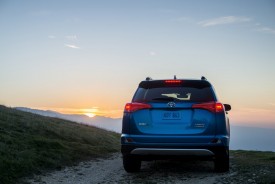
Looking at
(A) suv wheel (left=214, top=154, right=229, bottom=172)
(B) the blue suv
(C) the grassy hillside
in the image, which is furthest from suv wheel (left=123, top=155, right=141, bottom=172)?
(C) the grassy hillside

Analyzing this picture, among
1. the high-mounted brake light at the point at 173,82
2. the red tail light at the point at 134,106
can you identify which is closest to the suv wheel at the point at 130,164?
the red tail light at the point at 134,106

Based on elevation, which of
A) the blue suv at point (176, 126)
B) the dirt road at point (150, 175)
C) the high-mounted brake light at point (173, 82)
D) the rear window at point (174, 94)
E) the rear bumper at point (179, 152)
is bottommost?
the dirt road at point (150, 175)

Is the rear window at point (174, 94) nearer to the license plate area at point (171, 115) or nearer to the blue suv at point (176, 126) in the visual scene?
the blue suv at point (176, 126)

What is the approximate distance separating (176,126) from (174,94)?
0.92 metres

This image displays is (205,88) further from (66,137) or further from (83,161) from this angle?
(66,137)

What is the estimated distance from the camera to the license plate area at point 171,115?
848 centimetres

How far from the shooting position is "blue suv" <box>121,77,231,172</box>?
842cm

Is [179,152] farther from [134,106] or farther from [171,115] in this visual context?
[134,106]

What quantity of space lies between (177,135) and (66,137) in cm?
997

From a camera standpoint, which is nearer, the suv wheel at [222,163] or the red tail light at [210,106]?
the red tail light at [210,106]

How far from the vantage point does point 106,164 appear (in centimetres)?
1276

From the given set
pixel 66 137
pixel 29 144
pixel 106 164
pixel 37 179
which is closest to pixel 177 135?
pixel 37 179

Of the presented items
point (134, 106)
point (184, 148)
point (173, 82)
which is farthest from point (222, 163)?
point (134, 106)

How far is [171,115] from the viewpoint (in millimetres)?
8508
